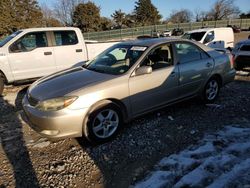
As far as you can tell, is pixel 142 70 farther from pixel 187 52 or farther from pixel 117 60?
pixel 187 52

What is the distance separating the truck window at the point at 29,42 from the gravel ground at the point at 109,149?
249 cm

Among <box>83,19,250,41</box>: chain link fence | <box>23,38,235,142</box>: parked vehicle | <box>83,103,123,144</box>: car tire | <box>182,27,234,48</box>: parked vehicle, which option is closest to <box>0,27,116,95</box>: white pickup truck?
<box>23,38,235,142</box>: parked vehicle

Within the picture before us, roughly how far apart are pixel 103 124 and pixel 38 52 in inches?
178

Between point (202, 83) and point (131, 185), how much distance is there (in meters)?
3.00

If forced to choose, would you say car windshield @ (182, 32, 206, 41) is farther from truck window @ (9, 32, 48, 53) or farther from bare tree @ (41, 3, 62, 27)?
bare tree @ (41, 3, 62, 27)

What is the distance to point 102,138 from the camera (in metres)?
3.87

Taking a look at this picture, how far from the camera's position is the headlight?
11.4 feet

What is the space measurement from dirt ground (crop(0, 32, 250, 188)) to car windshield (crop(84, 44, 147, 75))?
3.46 feet

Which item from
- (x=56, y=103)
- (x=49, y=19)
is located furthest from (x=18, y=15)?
(x=56, y=103)

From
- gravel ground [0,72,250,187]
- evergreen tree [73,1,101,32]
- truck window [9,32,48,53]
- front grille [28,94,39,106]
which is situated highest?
evergreen tree [73,1,101,32]

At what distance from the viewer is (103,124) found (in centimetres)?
386

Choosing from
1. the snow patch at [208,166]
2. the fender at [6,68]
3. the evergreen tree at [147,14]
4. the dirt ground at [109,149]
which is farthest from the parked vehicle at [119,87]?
the evergreen tree at [147,14]

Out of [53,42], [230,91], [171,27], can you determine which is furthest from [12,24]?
[230,91]

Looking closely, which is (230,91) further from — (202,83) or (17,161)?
(17,161)
